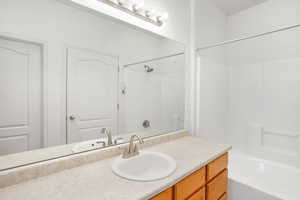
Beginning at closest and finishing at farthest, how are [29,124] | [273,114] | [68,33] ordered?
[29,124]
[68,33]
[273,114]

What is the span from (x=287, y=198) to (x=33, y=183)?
1.92m

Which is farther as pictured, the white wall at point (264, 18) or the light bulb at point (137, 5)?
the white wall at point (264, 18)

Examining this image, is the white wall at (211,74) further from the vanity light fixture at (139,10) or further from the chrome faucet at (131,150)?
the chrome faucet at (131,150)

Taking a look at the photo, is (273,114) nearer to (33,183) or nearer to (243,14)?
(243,14)

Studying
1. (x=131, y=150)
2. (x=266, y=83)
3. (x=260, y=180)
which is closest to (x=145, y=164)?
(x=131, y=150)

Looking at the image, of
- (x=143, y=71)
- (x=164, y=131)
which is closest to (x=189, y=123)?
(x=164, y=131)

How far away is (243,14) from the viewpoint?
8.22 feet

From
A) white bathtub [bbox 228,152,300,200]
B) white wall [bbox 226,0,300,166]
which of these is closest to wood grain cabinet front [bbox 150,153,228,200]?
white bathtub [bbox 228,152,300,200]

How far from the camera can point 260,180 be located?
6.06ft

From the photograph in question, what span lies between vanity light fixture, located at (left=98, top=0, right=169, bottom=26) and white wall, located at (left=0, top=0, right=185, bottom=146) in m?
0.14

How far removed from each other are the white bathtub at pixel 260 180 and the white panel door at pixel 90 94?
1385 mm

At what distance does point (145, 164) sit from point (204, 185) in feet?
1.46

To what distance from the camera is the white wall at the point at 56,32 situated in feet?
2.93

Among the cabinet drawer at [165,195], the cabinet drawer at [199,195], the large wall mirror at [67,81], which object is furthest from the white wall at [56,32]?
the cabinet drawer at [199,195]
